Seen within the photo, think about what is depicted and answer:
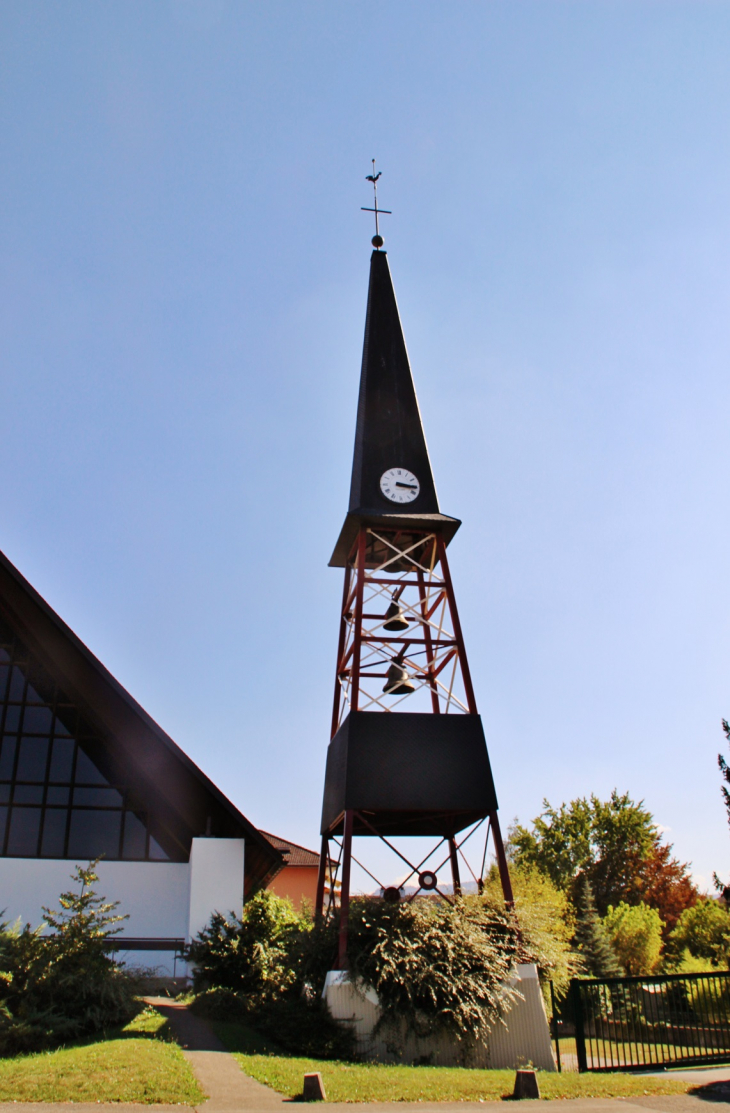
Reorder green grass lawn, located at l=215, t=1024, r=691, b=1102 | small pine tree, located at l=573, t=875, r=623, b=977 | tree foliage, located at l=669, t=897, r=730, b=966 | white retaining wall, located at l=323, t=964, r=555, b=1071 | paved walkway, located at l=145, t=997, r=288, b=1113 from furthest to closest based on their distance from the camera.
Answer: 1. small pine tree, located at l=573, t=875, r=623, b=977
2. tree foliage, located at l=669, t=897, r=730, b=966
3. white retaining wall, located at l=323, t=964, r=555, b=1071
4. green grass lawn, located at l=215, t=1024, r=691, b=1102
5. paved walkway, located at l=145, t=997, r=288, b=1113

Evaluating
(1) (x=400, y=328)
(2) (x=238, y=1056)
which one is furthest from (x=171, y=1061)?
(1) (x=400, y=328)

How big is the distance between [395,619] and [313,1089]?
7895 millimetres

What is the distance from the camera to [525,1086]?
26.8 ft

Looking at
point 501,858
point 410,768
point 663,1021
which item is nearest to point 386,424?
point 410,768

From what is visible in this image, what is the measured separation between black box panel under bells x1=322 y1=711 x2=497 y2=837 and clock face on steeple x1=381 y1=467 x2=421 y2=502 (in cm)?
419

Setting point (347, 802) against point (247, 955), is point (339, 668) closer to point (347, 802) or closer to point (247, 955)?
point (347, 802)

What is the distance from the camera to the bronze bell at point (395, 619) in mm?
14156

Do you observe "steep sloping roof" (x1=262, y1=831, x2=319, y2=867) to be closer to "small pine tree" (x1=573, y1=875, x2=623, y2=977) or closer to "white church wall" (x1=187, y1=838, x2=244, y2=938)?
"small pine tree" (x1=573, y1=875, x2=623, y2=977)

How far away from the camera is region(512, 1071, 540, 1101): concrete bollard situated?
8.12m

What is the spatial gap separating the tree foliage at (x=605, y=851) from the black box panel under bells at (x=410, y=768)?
27.1m

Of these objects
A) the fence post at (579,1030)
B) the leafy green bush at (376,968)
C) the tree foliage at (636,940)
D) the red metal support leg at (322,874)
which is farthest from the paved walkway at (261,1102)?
the tree foliage at (636,940)

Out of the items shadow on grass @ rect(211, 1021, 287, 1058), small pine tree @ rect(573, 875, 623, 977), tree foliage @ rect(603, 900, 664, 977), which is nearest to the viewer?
shadow on grass @ rect(211, 1021, 287, 1058)

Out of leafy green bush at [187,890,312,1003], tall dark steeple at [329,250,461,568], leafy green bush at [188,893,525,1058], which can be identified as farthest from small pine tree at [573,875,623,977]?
tall dark steeple at [329,250,461,568]

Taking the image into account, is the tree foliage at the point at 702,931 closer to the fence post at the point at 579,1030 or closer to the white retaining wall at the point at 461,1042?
the white retaining wall at the point at 461,1042
